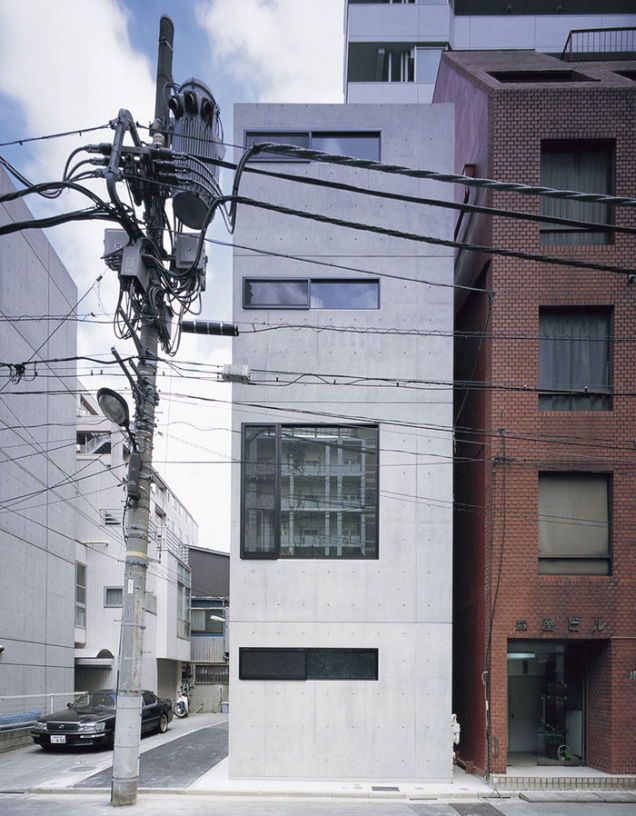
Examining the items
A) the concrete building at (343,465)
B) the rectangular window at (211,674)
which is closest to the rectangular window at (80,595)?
the rectangular window at (211,674)

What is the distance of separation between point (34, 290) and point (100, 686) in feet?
47.9

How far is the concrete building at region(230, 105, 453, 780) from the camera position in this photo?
45.0ft

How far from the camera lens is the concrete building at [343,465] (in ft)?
45.0

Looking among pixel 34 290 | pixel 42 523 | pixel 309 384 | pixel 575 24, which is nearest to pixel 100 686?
pixel 42 523

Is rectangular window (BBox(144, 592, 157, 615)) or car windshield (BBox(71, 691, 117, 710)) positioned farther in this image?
rectangular window (BBox(144, 592, 157, 615))

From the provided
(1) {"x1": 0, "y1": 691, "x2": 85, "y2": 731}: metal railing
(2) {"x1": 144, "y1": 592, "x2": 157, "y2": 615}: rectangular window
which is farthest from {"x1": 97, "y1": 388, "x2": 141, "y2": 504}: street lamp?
(2) {"x1": 144, "y1": 592, "x2": 157, "y2": 615}: rectangular window

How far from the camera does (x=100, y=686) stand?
2812cm

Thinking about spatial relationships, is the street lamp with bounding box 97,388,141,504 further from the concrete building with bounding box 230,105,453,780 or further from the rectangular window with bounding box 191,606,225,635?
the rectangular window with bounding box 191,606,225,635

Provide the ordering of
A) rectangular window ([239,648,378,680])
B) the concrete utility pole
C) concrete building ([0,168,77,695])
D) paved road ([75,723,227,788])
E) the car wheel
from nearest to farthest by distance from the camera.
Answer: the concrete utility pole < paved road ([75,723,227,788]) < rectangular window ([239,648,378,680]) < concrete building ([0,168,77,695]) < the car wheel

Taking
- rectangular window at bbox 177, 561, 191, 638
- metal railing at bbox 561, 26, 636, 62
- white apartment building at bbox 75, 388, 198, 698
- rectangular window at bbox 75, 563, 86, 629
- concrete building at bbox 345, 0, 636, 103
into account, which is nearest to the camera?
rectangular window at bbox 75, 563, 86, 629

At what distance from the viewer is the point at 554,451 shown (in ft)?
47.1

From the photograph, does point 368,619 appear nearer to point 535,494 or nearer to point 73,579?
point 535,494

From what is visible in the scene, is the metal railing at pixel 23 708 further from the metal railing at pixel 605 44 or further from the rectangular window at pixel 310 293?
the metal railing at pixel 605 44

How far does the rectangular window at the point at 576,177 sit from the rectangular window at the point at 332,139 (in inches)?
128
